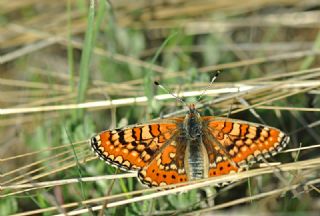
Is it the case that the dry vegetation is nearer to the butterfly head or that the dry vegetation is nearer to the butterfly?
the butterfly

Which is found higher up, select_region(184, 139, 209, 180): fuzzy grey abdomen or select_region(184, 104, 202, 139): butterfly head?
select_region(184, 104, 202, 139): butterfly head

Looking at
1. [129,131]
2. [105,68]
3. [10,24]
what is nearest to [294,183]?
[129,131]

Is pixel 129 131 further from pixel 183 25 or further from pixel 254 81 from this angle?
pixel 183 25

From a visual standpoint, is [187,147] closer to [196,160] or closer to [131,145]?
[196,160]

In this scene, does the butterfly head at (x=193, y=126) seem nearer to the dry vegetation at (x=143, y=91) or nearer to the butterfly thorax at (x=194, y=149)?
the butterfly thorax at (x=194, y=149)

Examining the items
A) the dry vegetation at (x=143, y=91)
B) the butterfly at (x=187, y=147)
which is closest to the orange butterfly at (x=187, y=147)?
the butterfly at (x=187, y=147)

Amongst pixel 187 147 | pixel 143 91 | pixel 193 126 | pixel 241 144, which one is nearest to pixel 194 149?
pixel 187 147

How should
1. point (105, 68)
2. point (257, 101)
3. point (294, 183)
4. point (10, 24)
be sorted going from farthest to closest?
point (10, 24), point (105, 68), point (257, 101), point (294, 183)

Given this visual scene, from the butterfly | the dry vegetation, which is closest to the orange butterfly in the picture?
the butterfly
